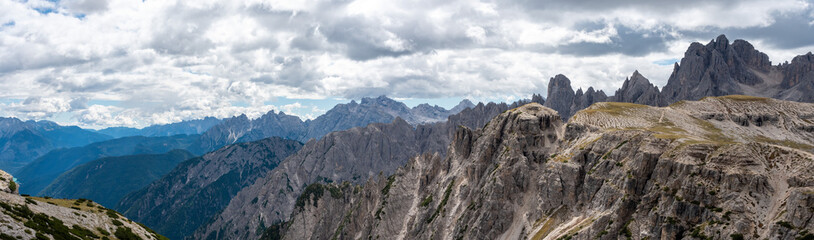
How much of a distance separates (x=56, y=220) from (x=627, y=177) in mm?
100251

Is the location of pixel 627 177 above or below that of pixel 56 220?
below

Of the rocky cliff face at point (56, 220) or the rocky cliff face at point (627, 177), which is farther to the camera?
the rocky cliff face at point (627, 177)

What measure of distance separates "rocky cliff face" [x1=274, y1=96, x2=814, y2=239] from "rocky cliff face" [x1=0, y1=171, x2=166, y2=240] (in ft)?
290

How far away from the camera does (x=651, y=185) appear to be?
93188mm

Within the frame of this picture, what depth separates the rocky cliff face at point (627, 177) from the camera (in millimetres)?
76562

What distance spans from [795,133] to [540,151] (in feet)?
254

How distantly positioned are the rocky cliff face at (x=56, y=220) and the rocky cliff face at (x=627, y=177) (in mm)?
88295

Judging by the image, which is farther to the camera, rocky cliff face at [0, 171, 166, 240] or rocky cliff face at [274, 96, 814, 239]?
rocky cliff face at [274, 96, 814, 239]

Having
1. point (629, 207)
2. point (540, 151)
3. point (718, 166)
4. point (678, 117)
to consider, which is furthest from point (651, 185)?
point (678, 117)

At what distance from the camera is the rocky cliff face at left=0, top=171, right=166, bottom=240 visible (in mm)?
43903

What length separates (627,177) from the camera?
9788 cm

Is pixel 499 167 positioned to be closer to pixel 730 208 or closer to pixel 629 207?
pixel 629 207

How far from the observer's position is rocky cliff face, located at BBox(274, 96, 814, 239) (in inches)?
3014

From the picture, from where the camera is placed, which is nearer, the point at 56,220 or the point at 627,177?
the point at 56,220
